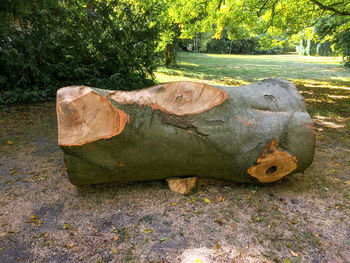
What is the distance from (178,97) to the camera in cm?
272

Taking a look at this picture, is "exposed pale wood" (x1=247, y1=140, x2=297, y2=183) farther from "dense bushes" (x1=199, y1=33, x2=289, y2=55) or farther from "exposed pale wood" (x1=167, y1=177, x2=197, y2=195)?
"dense bushes" (x1=199, y1=33, x2=289, y2=55)

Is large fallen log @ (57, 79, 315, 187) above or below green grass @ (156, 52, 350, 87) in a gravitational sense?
below

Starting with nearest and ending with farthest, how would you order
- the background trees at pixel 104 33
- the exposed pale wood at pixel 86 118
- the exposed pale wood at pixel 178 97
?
the exposed pale wood at pixel 86 118 < the exposed pale wood at pixel 178 97 < the background trees at pixel 104 33

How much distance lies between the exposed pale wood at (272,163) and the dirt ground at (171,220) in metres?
0.26

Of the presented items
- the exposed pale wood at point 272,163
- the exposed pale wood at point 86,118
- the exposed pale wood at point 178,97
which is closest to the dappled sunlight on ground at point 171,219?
the exposed pale wood at point 272,163

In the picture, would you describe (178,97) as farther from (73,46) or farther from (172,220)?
(73,46)

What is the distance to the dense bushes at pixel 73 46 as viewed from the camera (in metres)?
5.44

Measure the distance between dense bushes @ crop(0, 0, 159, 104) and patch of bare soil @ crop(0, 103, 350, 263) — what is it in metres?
3.40

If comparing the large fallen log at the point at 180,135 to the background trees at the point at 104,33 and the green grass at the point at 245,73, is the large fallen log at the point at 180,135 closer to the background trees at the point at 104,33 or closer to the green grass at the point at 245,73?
the background trees at the point at 104,33

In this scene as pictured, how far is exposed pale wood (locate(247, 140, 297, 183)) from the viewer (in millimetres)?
2701

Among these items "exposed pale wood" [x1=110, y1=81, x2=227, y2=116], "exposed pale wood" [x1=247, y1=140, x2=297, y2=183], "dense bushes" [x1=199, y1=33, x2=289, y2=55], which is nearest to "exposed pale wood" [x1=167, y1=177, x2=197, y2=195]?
"exposed pale wood" [x1=247, y1=140, x2=297, y2=183]

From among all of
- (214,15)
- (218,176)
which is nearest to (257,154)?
(218,176)

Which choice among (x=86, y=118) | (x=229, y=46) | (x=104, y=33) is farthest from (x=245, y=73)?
(x=229, y=46)

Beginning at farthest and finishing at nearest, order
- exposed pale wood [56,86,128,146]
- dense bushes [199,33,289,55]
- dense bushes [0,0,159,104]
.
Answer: dense bushes [199,33,289,55] < dense bushes [0,0,159,104] < exposed pale wood [56,86,128,146]
